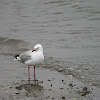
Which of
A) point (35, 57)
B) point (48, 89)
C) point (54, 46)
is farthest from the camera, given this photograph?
point (54, 46)

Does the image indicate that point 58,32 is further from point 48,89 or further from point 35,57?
point 48,89

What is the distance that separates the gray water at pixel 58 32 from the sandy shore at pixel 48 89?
515 millimetres

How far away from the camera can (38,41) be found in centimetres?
1291

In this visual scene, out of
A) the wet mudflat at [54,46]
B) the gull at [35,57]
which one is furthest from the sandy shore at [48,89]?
the gull at [35,57]

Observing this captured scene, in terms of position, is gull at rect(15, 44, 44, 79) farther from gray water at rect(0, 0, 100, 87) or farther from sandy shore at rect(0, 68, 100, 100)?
gray water at rect(0, 0, 100, 87)

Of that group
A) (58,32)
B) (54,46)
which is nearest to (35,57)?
(54,46)

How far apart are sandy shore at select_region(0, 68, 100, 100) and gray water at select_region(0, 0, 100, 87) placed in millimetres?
515

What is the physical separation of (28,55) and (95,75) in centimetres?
211

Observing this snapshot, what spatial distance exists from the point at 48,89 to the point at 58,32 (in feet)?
23.5

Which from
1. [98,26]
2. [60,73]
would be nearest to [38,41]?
[98,26]

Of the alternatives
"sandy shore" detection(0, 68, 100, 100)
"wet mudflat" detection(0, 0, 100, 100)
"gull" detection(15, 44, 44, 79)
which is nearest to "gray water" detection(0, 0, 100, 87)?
"wet mudflat" detection(0, 0, 100, 100)

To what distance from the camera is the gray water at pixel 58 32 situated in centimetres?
978

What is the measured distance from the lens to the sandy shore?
6709 millimetres

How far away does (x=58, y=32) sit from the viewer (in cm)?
1415
